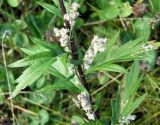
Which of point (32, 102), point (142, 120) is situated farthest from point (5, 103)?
point (142, 120)

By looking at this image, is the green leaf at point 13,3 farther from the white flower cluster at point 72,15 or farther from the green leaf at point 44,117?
the white flower cluster at point 72,15

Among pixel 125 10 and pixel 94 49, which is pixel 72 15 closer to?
pixel 94 49

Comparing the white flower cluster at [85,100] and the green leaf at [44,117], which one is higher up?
the white flower cluster at [85,100]

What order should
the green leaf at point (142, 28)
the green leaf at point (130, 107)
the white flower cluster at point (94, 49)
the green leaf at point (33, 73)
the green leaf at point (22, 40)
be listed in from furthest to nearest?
the green leaf at point (22, 40) → the green leaf at point (142, 28) → the green leaf at point (130, 107) → the white flower cluster at point (94, 49) → the green leaf at point (33, 73)

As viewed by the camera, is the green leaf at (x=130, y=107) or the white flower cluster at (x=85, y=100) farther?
the green leaf at (x=130, y=107)

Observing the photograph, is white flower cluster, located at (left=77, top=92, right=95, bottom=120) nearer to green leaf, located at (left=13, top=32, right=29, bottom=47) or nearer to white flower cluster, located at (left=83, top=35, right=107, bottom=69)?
white flower cluster, located at (left=83, top=35, right=107, bottom=69)

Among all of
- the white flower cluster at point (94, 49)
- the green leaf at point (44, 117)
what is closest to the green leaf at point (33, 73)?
the white flower cluster at point (94, 49)

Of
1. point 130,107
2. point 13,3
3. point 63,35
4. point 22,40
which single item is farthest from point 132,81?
point 13,3
